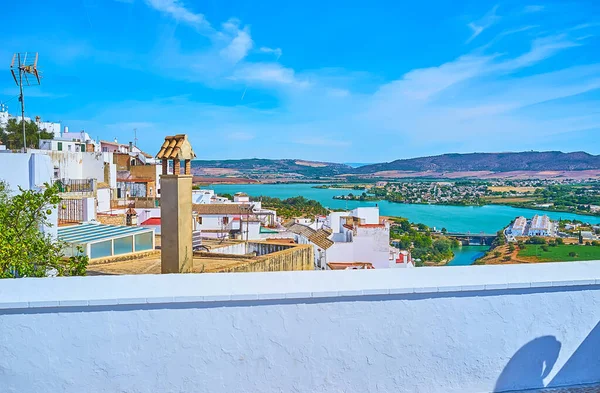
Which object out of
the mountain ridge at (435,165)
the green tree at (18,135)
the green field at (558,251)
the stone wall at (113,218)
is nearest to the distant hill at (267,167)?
the mountain ridge at (435,165)

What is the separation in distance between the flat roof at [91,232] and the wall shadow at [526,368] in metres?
6.80

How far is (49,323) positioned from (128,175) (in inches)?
1178

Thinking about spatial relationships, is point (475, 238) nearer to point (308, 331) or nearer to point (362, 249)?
point (362, 249)

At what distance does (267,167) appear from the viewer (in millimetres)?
94812

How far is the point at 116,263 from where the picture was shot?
827cm

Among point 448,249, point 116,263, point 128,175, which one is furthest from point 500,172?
point 116,263

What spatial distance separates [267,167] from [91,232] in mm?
85749

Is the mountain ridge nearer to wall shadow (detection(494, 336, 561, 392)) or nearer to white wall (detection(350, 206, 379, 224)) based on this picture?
white wall (detection(350, 206, 379, 224))

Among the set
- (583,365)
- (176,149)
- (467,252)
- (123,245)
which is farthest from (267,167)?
(583,365)

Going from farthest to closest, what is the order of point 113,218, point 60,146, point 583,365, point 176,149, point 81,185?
1. point 60,146
2. point 81,185
3. point 113,218
4. point 176,149
5. point 583,365

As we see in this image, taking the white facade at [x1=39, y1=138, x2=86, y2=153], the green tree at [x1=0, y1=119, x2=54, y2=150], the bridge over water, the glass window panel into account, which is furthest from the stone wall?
the bridge over water

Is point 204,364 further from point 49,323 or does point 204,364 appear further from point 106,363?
point 49,323

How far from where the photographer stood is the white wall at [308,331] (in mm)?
3512

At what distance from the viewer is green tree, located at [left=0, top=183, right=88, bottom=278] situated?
15.0 feet
